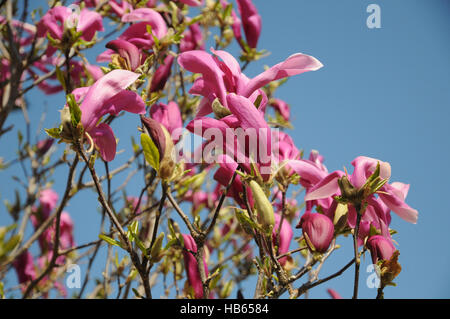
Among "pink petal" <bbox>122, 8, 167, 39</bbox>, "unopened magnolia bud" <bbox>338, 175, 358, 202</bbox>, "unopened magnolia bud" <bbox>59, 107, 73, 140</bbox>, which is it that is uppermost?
"pink petal" <bbox>122, 8, 167, 39</bbox>

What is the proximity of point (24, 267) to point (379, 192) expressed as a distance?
4.60 feet

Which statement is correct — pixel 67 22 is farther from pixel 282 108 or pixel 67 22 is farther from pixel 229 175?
pixel 282 108

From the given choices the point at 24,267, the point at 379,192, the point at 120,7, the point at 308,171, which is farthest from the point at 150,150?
the point at 24,267

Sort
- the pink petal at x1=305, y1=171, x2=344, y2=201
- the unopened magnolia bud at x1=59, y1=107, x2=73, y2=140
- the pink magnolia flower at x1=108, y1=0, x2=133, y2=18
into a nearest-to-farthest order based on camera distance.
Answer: the unopened magnolia bud at x1=59, y1=107, x2=73, y2=140, the pink petal at x1=305, y1=171, x2=344, y2=201, the pink magnolia flower at x1=108, y1=0, x2=133, y2=18

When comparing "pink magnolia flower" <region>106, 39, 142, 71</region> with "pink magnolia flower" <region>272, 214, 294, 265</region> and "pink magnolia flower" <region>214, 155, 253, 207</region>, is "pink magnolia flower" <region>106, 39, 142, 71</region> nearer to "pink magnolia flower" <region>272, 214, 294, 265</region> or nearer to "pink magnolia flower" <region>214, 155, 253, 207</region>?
"pink magnolia flower" <region>214, 155, 253, 207</region>

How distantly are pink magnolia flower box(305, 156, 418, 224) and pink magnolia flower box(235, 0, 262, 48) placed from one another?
88 cm

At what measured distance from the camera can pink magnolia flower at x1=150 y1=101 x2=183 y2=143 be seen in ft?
3.32

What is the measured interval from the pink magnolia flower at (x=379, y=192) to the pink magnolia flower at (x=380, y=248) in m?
0.07

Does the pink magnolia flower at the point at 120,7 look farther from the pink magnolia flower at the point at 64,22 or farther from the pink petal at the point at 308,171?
the pink petal at the point at 308,171

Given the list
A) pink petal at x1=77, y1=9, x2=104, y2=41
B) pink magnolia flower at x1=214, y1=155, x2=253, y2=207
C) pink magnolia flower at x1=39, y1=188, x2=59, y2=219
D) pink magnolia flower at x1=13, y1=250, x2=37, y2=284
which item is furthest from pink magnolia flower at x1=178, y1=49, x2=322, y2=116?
pink magnolia flower at x1=39, y1=188, x2=59, y2=219

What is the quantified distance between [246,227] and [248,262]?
41.6 inches

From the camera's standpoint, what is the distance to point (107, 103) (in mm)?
759
